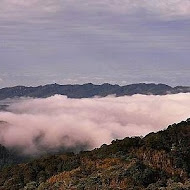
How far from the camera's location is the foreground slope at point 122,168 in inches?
4021

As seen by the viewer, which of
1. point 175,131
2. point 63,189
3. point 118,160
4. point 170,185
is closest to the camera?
point 170,185

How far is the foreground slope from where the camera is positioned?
102 metres

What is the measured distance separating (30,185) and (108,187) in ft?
109

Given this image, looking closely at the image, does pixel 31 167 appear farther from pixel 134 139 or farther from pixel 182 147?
pixel 182 147

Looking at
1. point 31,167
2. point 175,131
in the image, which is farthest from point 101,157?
point 175,131

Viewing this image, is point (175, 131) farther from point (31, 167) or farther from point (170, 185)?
point (170, 185)

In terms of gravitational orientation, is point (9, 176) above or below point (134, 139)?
below

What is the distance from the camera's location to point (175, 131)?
6294 inches

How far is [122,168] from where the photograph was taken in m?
110

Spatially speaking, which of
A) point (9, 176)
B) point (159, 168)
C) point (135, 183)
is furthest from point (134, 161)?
point (9, 176)

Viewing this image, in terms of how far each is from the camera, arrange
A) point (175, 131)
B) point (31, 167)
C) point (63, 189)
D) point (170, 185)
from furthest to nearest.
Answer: point (175, 131) → point (31, 167) → point (63, 189) → point (170, 185)

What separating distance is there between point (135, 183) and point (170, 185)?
804 centimetres

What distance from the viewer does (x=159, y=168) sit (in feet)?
364

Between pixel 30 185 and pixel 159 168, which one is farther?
pixel 30 185
